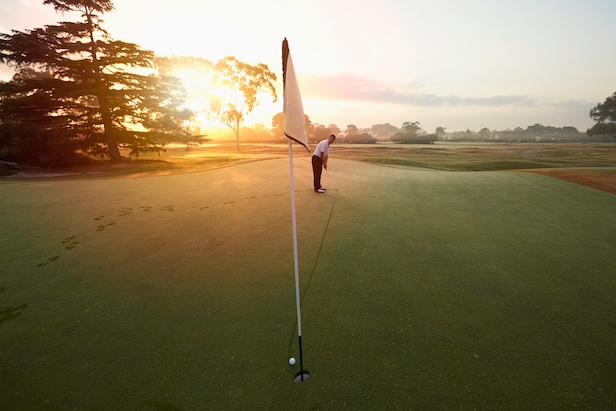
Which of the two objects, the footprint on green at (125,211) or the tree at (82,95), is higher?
the tree at (82,95)

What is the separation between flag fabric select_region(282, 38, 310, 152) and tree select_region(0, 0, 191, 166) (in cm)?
2376

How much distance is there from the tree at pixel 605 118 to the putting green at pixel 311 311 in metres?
50.7

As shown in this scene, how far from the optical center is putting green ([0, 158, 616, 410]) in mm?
2455

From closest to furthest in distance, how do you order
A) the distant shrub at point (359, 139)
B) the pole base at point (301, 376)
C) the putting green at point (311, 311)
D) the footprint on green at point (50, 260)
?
the putting green at point (311, 311)
the pole base at point (301, 376)
the footprint on green at point (50, 260)
the distant shrub at point (359, 139)

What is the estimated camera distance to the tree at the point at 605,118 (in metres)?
41.6

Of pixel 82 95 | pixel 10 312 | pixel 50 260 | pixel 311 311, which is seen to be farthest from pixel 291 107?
pixel 82 95

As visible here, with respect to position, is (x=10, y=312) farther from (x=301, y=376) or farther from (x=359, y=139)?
(x=359, y=139)

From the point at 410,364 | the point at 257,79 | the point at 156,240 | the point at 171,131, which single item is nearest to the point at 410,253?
the point at 410,364

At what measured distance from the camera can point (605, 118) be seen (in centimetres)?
4494

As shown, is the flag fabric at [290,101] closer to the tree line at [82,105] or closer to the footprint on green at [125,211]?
the footprint on green at [125,211]

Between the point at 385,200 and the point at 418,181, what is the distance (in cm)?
463

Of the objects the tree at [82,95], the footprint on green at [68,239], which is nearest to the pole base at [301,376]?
the footprint on green at [68,239]

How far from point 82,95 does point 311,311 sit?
2580 centimetres

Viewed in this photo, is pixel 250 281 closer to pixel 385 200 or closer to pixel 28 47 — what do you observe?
pixel 385 200
